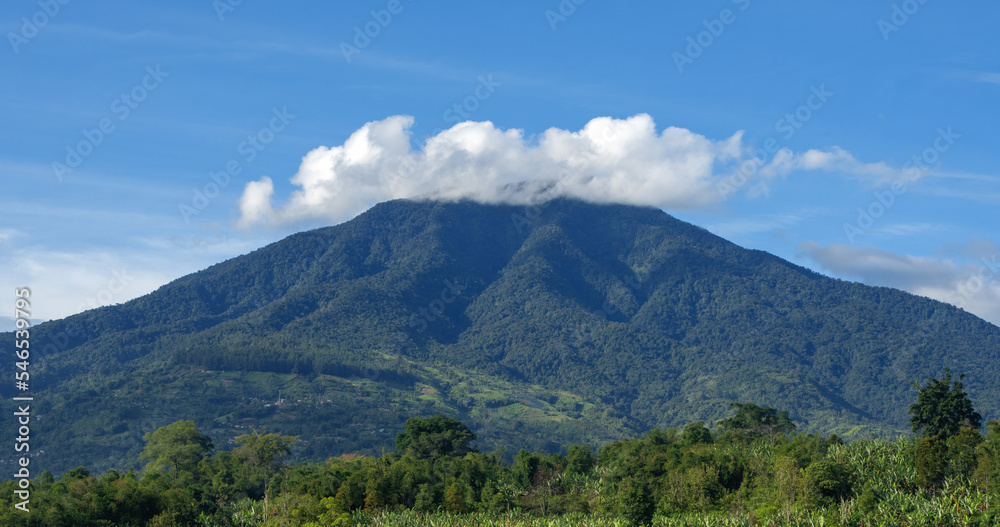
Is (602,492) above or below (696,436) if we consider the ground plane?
below

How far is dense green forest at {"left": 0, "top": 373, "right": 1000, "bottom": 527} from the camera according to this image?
63.2 metres

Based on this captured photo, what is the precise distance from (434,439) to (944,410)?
183ft

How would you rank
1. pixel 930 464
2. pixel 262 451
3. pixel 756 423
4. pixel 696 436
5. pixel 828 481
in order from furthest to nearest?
pixel 756 423 → pixel 262 451 → pixel 696 436 → pixel 930 464 → pixel 828 481

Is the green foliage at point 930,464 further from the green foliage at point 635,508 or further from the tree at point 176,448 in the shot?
the tree at point 176,448

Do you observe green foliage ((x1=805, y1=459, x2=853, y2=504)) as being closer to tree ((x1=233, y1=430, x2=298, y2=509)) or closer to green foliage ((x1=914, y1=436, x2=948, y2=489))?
green foliage ((x1=914, y1=436, x2=948, y2=489))

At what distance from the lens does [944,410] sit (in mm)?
77875

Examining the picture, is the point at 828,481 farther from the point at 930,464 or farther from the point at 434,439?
the point at 434,439

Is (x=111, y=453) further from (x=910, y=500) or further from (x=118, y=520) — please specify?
(x=910, y=500)

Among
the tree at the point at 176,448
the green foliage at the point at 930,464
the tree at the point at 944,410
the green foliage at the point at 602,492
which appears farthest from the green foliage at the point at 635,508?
the tree at the point at 176,448

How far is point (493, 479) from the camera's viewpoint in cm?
8975

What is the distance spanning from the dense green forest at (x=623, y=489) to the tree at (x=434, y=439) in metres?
4.17

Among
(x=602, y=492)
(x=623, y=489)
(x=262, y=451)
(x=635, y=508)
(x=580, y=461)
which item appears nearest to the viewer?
(x=635, y=508)

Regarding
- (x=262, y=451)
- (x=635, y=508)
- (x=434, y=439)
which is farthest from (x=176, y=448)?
(x=635, y=508)

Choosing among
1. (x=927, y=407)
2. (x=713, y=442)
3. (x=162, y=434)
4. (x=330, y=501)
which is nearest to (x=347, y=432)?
(x=162, y=434)
